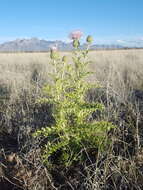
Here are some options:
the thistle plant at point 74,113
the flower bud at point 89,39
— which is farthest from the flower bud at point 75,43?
the flower bud at point 89,39

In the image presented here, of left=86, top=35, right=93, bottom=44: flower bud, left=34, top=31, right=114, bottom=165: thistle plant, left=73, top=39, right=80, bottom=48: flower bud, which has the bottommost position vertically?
left=34, top=31, right=114, bottom=165: thistle plant

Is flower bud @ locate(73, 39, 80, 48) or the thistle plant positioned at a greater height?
flower bud @ locate(73, 39, 80, 48)

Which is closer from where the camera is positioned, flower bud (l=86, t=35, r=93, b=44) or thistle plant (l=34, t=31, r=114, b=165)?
thistle plant (l=34, t=31, r=114, b=165)

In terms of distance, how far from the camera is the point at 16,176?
2193 mm

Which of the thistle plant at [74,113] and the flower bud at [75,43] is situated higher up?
the flower bud at [75,43]

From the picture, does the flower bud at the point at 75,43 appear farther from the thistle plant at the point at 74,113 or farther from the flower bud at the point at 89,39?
the flower bud at the point at 89,39

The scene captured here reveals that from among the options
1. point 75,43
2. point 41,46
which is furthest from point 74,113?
point 41,46

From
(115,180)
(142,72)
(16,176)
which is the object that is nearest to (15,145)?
(16,176)

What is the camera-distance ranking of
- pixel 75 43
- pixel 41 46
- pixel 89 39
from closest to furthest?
1. pixel 75 43
2. pixel 89 39
3. pixel 41 46

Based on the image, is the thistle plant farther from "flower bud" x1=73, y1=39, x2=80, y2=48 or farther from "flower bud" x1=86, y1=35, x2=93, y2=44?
"flower bud" x1=86, y1=35, x2=93, y2=44

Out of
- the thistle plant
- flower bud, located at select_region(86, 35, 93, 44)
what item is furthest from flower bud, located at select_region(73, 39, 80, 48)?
flower bud, located at select_region(86, 35, 93, 44)

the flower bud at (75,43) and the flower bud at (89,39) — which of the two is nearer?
the flower bud at (75,43)

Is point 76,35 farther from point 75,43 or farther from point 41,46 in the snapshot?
point 41,46

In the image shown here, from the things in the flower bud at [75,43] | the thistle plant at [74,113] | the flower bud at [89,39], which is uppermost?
the flower bud at [89,39]
